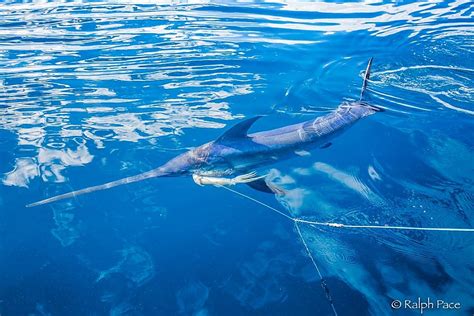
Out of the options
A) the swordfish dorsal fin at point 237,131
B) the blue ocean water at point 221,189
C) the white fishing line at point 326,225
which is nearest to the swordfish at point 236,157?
the swordfish dorsal fin at point 237,131

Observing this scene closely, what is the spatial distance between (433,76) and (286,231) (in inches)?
232

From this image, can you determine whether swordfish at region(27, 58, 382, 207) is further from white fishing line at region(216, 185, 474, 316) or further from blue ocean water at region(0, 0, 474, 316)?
blue ocean water at region(0, 0, 474, 316)

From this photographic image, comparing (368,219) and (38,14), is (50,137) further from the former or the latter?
(38,14)

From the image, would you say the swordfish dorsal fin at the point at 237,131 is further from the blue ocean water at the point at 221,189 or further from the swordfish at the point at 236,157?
the blue ocean water at the point at 221,189

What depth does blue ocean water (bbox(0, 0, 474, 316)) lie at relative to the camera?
4.49 m

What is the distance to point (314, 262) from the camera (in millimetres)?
4734

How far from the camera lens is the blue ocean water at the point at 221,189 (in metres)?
4.49

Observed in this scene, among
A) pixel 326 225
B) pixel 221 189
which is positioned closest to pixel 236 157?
pixel 221 189

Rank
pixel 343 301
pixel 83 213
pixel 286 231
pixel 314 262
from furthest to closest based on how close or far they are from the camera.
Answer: pixel 83 213 → pixel 286 231 → pixel 314 262 → pixel 343 301

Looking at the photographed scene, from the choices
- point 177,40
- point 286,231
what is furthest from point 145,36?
point 286,231

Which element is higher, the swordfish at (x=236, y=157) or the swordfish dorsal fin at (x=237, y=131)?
the swordfish dorsal fin at (x=237, y=131)

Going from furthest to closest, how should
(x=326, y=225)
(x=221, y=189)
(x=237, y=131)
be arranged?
(x=221, y=189) < (x=237, y=131) < (x=326, y=225)

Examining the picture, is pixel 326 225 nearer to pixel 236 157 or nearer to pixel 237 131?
pixel 236 157

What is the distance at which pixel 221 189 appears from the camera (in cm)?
596
